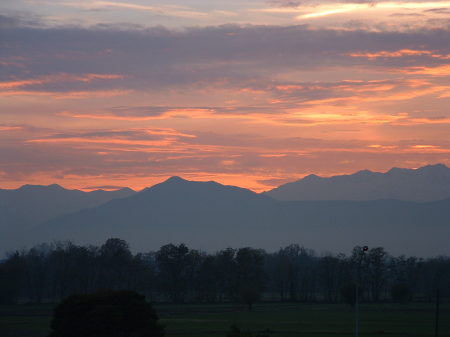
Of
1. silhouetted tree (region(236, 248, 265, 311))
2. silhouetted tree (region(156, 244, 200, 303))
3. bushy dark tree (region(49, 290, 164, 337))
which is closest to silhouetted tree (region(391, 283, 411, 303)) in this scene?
silhouetted tree (region(236, 248, 265, 311))

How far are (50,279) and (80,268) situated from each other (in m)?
6.59

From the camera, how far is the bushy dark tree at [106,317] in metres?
56.3

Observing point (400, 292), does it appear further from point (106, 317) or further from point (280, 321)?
point (106, 317)

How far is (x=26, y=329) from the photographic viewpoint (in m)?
75.9

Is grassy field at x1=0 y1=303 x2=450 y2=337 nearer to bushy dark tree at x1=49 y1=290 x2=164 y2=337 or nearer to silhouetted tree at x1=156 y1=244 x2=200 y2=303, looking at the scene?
bushy dark tree at x1=49 y1=290 x2=164 y2=337

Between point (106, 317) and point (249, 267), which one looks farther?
point (249, 267)

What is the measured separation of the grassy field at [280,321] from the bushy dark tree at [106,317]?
14105 millimetres

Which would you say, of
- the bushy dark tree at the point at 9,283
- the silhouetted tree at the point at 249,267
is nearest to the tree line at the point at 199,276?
the silhouetted tree at the point at 249,267

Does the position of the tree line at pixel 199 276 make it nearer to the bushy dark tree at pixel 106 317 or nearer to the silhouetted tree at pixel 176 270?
the silhouetted tree at pixel 176 270

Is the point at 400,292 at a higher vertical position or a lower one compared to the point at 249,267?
lower

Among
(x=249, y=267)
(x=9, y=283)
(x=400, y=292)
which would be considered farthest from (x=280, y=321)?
(x=249, y=267)

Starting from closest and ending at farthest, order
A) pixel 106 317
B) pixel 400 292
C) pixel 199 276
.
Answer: pixel 106 317 < pixel 400 292 < pixel 199 276

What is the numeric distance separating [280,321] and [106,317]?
36.9 metres

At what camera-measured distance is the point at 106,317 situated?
56344 millimetres
